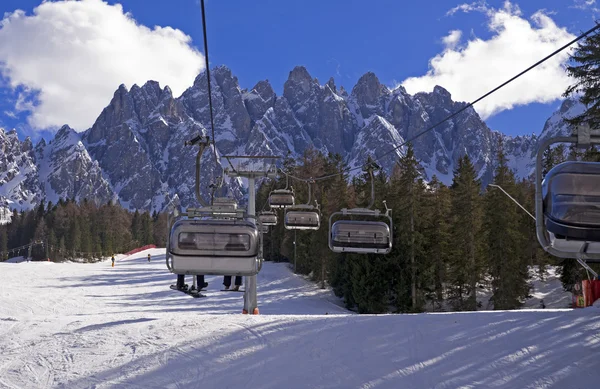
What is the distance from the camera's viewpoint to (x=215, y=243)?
10.1 meters

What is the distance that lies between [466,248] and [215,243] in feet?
93.8

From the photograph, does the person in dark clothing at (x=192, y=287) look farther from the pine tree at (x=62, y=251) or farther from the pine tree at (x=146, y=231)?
the pine tree at (x=146, y=231)

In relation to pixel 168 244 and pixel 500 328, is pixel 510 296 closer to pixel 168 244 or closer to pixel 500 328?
pixel 500 328

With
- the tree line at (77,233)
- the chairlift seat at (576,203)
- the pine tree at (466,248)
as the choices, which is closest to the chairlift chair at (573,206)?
the chairlift seat at (576,203)

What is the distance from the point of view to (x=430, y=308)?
39031mm

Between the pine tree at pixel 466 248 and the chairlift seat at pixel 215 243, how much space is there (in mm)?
26720

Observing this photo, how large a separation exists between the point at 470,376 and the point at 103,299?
2575 cm

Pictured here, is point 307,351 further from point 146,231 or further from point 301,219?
point 146,231

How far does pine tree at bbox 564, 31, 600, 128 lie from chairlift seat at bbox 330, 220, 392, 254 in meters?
17.4

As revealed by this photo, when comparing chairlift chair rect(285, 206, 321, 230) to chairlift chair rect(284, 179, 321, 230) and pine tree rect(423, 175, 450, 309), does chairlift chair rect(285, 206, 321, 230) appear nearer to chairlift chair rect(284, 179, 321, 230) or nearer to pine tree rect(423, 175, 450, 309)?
chairlift chair rect(284, 179, 321, 230)

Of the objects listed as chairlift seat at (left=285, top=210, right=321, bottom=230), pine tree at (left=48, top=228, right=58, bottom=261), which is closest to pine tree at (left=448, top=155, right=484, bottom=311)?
chairlift seat at (left=285, top=210, right=321, bottom=230)

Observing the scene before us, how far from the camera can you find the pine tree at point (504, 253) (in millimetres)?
33094

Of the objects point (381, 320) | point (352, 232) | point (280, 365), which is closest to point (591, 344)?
point (381, 320)

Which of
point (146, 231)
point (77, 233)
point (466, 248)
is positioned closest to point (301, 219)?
Answer: point (466, 248)
